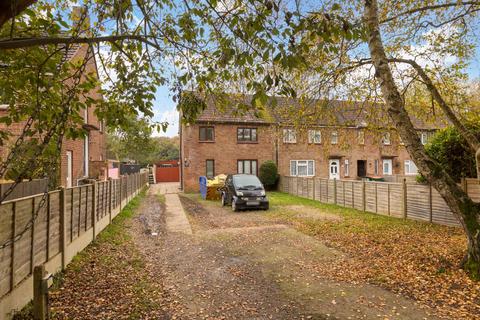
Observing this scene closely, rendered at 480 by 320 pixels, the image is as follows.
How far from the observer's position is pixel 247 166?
2628cm

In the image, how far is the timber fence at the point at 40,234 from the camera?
4090mm

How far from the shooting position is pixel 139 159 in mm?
58438

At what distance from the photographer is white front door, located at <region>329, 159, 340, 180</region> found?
2874cm

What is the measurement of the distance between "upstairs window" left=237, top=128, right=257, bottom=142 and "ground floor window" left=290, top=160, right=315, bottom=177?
3906mm

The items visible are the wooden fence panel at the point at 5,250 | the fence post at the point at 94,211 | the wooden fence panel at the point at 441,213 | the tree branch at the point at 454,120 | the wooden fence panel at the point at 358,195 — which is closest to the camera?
the wooden fence panel at the point at 5,250

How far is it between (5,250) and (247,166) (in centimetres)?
2250

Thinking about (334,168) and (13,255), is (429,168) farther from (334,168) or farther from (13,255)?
(334,168)

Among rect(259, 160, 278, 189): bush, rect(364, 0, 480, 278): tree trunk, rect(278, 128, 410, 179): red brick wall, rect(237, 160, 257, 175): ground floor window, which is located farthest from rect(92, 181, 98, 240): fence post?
rect(278, 128, 410, 179): red brick wall

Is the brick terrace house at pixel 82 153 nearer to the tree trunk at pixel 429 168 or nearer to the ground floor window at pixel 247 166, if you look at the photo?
the ground floor window at pixel 247 166

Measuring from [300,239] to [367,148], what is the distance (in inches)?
906

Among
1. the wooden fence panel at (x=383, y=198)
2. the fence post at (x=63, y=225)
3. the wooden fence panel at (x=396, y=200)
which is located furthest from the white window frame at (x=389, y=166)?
the fence post at (x=63, y=225)

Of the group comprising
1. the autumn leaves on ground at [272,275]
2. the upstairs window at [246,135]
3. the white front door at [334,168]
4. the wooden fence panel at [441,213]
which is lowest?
the autumn leaves on ground at [272,275]

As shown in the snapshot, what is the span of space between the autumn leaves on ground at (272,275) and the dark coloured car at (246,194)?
13.3 feet

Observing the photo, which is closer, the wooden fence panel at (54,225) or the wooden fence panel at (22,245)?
the wooden fence panel at (22,245)
